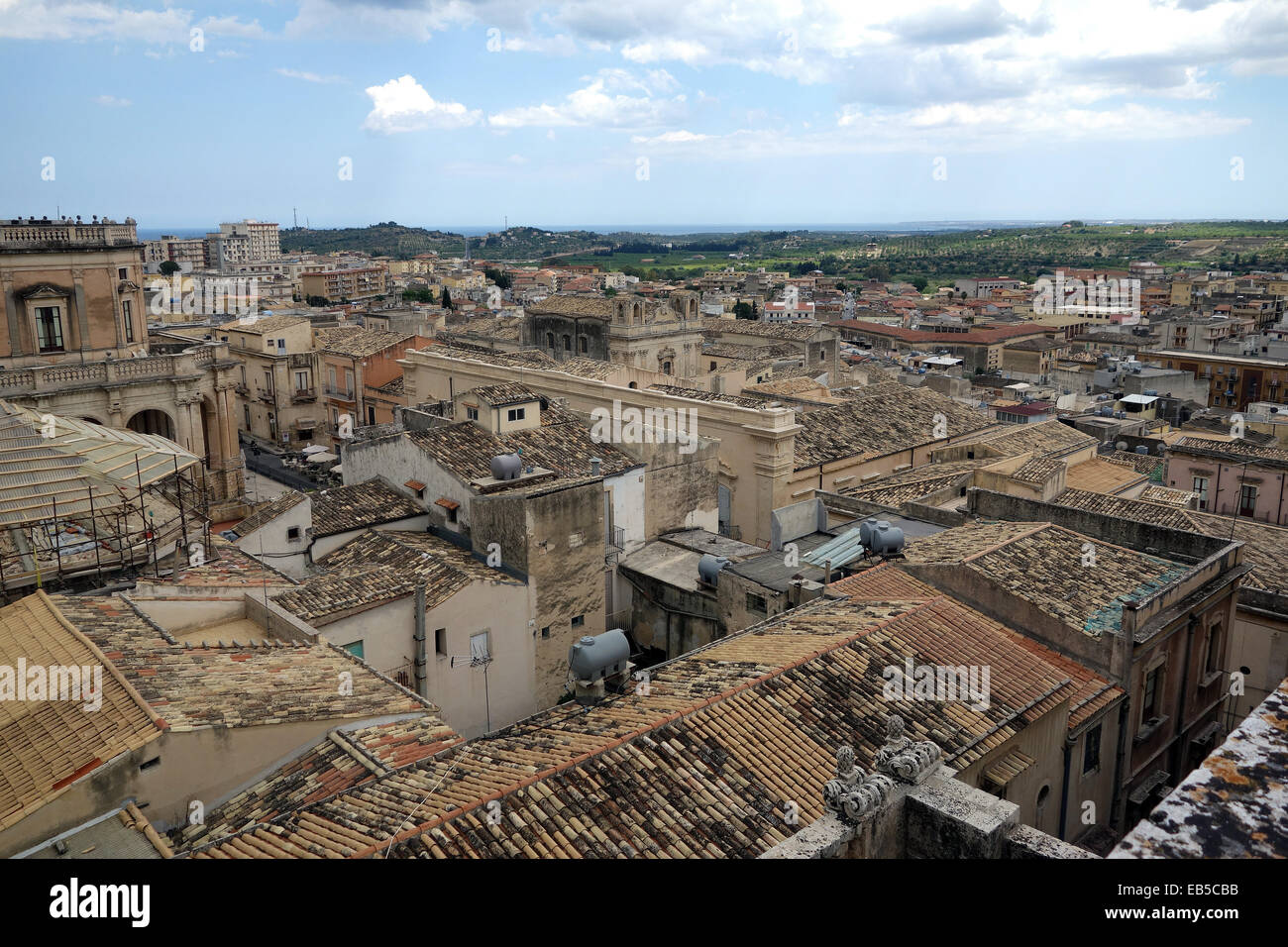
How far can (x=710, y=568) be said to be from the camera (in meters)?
21.5

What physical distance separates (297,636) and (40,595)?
372cm

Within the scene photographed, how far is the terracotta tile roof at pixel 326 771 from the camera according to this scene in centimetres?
1108

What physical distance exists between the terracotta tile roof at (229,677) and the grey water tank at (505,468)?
730cm

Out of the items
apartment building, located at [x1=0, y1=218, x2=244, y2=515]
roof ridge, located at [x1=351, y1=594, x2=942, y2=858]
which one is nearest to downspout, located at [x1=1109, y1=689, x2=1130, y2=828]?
roof ridge, located at [x1=351, y1=594, x2=942, y2=858]

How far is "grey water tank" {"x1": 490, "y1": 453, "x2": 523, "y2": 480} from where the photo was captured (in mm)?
21906

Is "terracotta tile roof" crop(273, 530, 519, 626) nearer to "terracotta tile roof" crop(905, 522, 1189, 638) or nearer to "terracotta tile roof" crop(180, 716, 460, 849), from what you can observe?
"terracotta tile roof" crop(180, 716, 460, 849)

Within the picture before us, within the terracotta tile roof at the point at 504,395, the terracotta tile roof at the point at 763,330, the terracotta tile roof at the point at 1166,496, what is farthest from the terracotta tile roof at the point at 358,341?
the terracotta tile roof at the point at 1166,496

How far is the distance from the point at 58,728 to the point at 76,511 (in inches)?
229

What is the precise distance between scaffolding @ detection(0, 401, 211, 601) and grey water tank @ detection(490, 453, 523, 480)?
6.59 meters

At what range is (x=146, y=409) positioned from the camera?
36.9 metres

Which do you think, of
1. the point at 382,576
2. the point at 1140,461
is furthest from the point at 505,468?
the point at 1140,461

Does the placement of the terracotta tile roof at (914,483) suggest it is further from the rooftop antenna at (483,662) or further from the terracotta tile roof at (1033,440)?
the rooftop antenna at (483,662)
